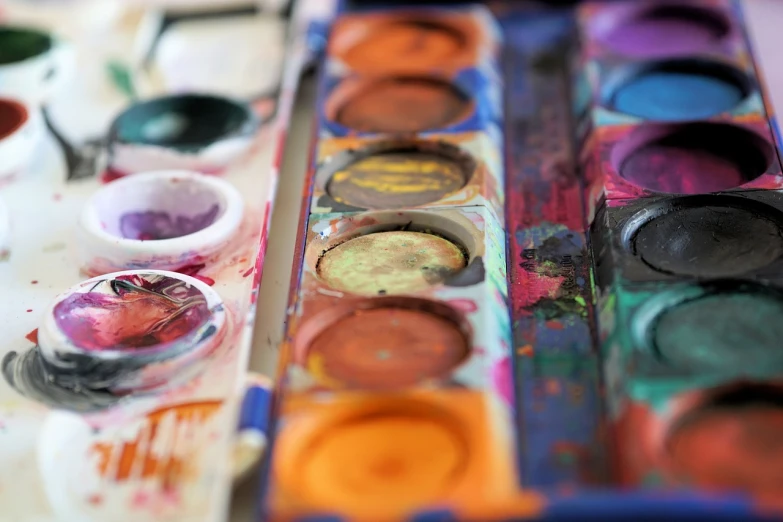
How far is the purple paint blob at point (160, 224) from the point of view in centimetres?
133

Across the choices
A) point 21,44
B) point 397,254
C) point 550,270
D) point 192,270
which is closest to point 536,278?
point 550,270

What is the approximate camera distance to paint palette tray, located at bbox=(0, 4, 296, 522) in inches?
39.6

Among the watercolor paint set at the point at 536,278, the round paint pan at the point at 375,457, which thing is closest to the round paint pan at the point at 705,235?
the watercolor paint set at the point at 536,278

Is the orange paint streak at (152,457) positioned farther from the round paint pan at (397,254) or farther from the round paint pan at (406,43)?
the round paint pan at (406,43)

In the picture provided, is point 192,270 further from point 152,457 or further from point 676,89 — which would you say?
point 676,89

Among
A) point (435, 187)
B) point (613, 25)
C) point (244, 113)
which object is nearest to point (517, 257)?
point (435, 187)

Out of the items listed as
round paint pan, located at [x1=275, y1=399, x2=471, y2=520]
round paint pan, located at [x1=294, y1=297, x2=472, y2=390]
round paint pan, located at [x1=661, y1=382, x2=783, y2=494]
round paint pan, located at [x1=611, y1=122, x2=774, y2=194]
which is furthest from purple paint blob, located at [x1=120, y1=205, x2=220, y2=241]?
round paint pan, located at [x1=661, y1=382, x2=783, y2=494]

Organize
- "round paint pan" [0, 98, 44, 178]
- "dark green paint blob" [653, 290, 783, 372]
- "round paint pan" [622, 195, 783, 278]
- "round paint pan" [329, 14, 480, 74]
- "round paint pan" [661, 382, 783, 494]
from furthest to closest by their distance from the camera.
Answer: "round paint pan" [329, 14, 480, 74] → "round paint pan" [0, 98, 44, 178] → "round paint pan" [622, 195, 783, 278] → "dark green paint blob" [653, 290, 783, 372] → "round paint pan" [661, 382, 783, 494]

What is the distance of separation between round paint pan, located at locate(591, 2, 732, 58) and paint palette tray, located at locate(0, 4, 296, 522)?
1.82ft

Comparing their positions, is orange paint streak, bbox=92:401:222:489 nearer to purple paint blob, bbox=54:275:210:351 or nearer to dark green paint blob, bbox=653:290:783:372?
purple paint blob, bbox=54:275:210:351

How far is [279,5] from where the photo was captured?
184cm

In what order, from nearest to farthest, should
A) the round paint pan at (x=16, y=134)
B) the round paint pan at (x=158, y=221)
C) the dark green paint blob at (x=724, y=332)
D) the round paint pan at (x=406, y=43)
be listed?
the dark green paint blob at (x=724, y=332)
the round paint pan at (x=158, y=221)
the round paint pan at (x=16, y=134)
the round paint pan at (x=406, y=43)

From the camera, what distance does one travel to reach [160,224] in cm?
135

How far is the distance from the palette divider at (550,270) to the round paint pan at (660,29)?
6 centimetres
